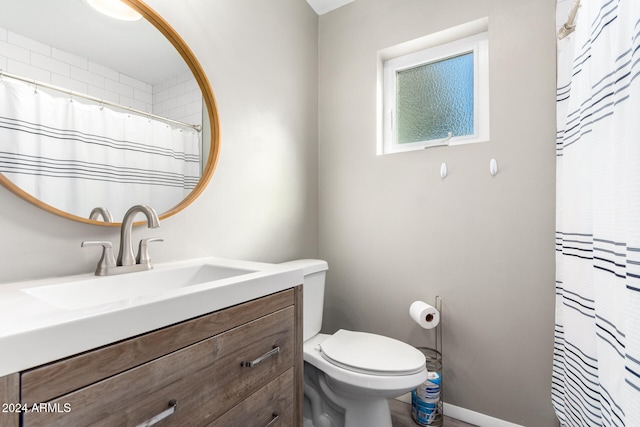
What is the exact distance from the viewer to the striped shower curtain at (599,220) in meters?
0.65

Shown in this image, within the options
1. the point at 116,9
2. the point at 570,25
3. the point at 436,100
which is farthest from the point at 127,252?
the point at 570,25

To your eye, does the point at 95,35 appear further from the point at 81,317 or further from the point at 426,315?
the point at 426,315

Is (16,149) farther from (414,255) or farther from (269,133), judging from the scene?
(414,255)

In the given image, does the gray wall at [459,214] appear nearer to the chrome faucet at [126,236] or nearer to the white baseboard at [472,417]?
the white baseboard at [472,417]

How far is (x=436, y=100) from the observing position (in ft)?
5.89

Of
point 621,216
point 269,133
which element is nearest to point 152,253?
point 269,133

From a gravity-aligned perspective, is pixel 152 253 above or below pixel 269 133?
below

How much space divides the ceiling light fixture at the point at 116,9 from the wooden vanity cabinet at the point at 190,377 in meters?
1.06

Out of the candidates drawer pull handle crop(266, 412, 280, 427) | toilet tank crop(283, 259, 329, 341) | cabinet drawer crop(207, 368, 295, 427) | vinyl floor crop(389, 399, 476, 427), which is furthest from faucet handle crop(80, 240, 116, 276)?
vinyl floor crop(389, 399, 476, 427)

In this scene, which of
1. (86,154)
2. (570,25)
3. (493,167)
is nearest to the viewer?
(86,154)

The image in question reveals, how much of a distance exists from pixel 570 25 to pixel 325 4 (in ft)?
4.47

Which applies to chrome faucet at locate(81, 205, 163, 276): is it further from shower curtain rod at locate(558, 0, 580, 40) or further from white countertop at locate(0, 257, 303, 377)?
shower curtain rod at locate(558, 0, 580, 40)

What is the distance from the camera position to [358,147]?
6.23 feet

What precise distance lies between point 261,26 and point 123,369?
1.65 meters
